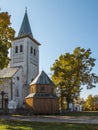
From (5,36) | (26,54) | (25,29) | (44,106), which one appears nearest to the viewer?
(5,36)

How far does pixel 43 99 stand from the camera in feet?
146

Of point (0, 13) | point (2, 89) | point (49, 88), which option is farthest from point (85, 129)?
point (2, 89)

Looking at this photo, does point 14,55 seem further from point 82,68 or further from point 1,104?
point 82,68

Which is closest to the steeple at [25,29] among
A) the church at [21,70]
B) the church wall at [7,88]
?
the church at [21,70]

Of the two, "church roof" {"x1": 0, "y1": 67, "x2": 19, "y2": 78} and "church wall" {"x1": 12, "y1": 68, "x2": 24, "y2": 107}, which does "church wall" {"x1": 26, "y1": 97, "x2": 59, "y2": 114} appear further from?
"church roof" {"x1": 0, "y1": 67, "x2": 19, "y2": 78}

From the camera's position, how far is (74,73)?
170 feet

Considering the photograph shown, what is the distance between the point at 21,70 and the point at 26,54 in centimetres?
406

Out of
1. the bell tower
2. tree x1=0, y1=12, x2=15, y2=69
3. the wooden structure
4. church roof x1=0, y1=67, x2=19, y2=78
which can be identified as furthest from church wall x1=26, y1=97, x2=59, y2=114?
tree x1=0, y1=12, x2=15, y2=69

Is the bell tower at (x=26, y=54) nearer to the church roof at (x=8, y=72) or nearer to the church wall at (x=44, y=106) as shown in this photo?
the church roof at (x=8, y=72)

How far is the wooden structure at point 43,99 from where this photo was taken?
4453 cm

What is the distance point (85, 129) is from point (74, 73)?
110 feet

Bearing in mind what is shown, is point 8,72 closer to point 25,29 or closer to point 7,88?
point 7,88

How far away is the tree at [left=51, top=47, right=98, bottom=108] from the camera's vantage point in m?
51.8

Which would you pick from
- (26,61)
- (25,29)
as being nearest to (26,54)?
(26,61)
